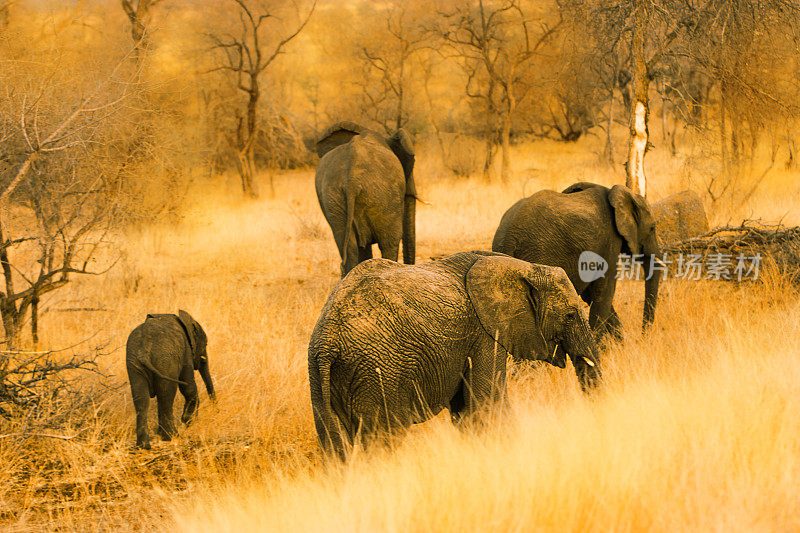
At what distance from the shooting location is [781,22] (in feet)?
33.0

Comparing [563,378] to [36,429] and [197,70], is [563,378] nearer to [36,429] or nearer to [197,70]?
[36,429]

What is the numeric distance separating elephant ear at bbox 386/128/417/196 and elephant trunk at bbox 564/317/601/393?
4.53m

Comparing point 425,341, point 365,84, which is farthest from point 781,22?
point 365,84

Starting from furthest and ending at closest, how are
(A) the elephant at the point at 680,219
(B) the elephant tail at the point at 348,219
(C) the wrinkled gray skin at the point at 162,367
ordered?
(A) the elephant at the point at 680,219 → (B) the elephant tail at the point at 348,219 → (C) the wrinkled gray skin at the point at 162,367

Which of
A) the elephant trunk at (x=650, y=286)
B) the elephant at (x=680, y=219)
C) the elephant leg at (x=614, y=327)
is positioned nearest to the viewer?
the elephant leg at (x=614, y=327)

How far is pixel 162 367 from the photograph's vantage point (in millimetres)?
5691

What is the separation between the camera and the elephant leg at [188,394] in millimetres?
6047

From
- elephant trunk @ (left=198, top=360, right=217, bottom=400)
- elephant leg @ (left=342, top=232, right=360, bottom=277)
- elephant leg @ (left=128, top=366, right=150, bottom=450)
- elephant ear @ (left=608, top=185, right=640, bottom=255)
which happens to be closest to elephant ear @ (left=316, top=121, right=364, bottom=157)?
elephant leg @ (left=342, top=232, right=360, bottom=277)

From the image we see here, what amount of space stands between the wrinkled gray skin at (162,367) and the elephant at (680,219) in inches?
281

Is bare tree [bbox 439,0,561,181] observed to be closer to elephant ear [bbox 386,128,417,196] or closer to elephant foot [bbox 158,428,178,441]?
elephant ear [bbox 386,128,417,196]

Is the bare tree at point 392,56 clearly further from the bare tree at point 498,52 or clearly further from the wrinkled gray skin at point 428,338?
the wrinkled gray skin at point 428,338

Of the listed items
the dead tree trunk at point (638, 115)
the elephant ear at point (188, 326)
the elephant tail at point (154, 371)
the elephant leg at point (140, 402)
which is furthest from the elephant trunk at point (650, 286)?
the elephant leg at point (140, 402)

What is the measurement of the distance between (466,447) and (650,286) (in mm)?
3733

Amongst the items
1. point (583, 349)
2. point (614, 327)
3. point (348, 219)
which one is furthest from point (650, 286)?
point (348, 219)
